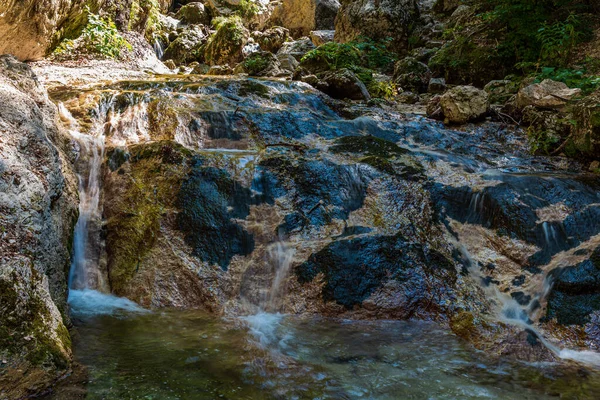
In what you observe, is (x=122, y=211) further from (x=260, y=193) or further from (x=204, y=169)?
(x=260, y=193)

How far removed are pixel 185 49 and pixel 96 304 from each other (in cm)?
1579

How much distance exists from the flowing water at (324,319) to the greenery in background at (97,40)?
3309mm

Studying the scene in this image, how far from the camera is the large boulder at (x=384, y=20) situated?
15.8 metres

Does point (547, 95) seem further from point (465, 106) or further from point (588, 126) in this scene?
point (588, 126)

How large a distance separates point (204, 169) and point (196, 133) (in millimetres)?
1472

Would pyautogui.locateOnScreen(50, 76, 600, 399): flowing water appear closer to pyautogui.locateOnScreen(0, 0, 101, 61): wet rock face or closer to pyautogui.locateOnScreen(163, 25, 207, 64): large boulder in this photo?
pyautogui.locateOnScreen(0, 0, 101, 61): wet rock face

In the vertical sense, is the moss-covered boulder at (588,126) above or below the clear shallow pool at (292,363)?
above

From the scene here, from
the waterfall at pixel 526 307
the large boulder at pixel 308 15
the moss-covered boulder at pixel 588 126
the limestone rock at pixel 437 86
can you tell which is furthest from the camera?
the large boulder at pixel 308 15

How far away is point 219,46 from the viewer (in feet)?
52.6

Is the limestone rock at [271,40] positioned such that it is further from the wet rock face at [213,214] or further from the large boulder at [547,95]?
the wet rock face at [213,214]

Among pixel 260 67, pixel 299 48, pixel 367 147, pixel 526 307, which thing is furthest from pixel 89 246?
pixel 299 48

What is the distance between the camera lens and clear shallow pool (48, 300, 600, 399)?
2.69 metres

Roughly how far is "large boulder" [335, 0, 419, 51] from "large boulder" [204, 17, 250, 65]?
4.34 m

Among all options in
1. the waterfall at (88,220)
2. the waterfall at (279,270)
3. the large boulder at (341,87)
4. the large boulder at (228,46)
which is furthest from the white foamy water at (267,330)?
the large boulder at (228,46)
